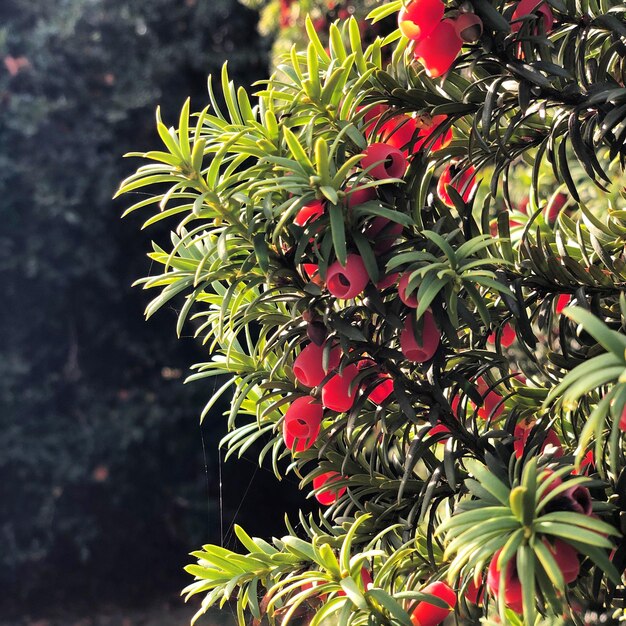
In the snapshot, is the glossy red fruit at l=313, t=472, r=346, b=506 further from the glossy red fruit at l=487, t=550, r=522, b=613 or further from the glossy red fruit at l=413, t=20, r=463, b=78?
the glossy red fruit at l=413, t=20, r=463, b=78

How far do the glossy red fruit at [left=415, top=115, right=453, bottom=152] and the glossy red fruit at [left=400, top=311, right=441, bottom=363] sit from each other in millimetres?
199

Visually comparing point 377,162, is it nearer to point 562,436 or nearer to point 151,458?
point 562,436

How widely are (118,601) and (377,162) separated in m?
3.71

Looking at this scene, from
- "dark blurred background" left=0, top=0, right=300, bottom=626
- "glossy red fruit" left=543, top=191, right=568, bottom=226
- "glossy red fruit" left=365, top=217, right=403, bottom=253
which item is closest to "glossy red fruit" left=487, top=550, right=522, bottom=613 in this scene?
"glossy red fruit" left=365, top=217, right=403, bottom=253

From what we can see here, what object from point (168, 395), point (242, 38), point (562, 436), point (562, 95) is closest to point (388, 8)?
point (562, 95)

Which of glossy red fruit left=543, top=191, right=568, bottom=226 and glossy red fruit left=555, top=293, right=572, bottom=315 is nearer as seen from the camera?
glossy red fruit left=555, top=293, right=572, bottom=315

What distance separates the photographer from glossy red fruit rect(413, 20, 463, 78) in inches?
26.6

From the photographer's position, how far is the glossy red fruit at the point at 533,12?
2.32 ft

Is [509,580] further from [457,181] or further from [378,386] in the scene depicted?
[457,181]

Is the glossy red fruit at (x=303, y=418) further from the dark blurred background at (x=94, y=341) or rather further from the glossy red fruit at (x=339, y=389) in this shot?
the dark blurred background at (x=94, y=341)

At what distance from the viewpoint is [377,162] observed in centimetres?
66

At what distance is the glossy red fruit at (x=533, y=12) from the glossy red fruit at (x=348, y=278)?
26 centimetres

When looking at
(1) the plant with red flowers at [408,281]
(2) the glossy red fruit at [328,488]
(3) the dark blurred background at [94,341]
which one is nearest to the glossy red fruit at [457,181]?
(1) the plant with red flowers at [408,281]

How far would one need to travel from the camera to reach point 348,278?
645 mm
